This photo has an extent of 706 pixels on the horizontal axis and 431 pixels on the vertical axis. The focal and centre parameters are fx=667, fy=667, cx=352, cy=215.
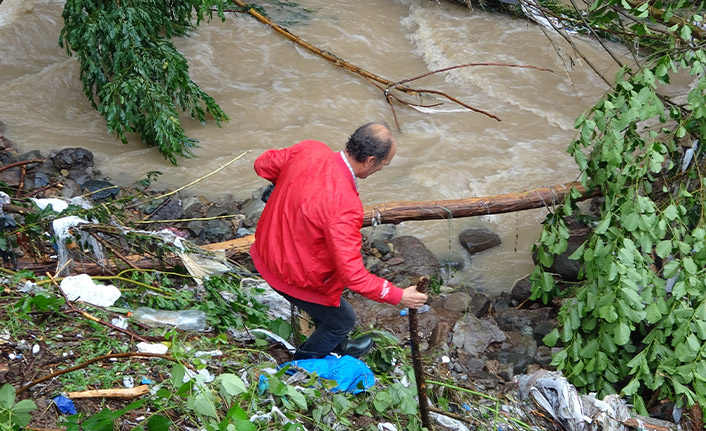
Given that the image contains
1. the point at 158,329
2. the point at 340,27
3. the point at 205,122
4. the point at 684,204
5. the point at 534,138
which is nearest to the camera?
the point at 158,329

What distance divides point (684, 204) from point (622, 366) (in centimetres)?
109

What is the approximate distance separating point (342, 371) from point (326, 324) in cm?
24

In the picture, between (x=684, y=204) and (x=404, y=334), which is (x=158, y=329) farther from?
(x=684, y=204)

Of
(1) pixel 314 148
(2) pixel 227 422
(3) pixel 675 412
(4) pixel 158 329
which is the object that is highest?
(1) pixel 314 148

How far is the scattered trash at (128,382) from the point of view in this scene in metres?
2.89

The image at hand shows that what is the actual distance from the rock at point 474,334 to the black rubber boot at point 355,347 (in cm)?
117

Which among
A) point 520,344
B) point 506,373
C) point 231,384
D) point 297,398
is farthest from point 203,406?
point 520,344

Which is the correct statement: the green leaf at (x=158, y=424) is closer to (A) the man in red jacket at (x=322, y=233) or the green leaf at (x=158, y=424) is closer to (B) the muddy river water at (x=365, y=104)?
(A) the man in red jacket at (x=322, y=233)

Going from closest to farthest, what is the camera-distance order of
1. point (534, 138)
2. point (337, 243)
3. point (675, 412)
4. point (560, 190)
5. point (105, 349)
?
point (337, 243)
point (105, 349)
point (675, 412)
point (560, 190)
point (534, 138)

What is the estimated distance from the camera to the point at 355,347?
11.5ft

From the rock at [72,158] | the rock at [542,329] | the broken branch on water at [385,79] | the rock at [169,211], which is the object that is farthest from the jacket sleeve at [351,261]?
the broken branch on water at [385,79]

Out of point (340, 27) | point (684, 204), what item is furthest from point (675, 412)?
point (340, 27)

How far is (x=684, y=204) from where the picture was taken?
162 inches

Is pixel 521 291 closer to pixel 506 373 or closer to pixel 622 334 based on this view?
pixel 506 373
